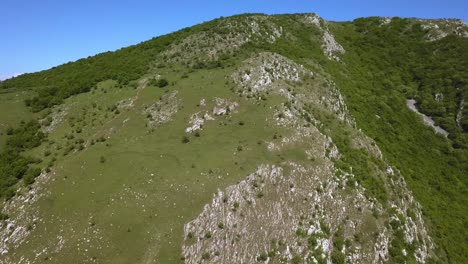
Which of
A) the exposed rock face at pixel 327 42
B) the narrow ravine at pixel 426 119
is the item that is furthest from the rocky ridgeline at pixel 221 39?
the narrow ravine at pixel 426 119

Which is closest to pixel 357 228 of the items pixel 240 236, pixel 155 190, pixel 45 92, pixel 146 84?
pixel 240 236

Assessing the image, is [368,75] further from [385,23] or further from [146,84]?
[146,84]

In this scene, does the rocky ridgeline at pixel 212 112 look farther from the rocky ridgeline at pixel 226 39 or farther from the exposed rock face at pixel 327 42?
the exposed rock face at pixel 327 42

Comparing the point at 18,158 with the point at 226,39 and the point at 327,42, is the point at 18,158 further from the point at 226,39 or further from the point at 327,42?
the point at 327,42

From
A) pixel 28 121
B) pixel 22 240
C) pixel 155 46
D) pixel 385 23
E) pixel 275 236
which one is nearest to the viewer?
pixel 22 240

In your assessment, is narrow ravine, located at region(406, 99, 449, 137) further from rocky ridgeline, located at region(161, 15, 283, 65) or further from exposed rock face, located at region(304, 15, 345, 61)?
rocky ridgeline, located at region(161, 15, 283, 65)

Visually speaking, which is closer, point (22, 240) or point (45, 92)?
point (22, 240)
